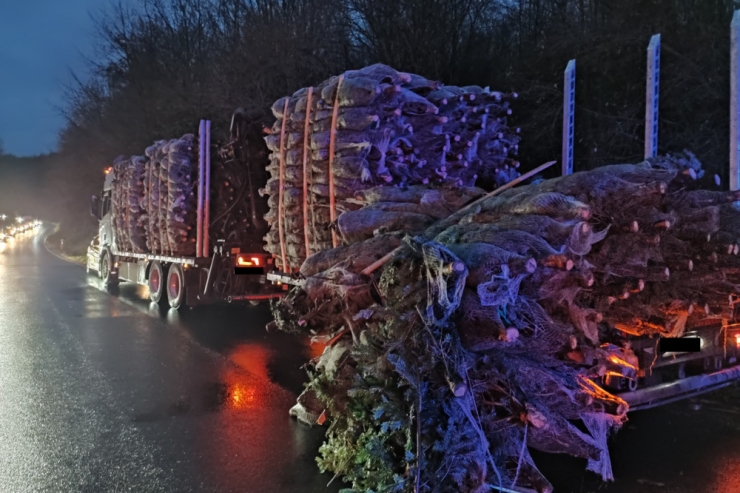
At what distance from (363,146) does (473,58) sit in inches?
407

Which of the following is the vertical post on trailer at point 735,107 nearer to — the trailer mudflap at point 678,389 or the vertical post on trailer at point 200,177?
the trailer mudflap at point 678,389

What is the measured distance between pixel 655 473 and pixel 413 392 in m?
2.22

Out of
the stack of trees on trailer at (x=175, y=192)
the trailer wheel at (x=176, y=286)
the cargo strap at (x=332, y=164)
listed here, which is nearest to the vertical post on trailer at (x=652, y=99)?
the cargo strap at (x=332, y=164)

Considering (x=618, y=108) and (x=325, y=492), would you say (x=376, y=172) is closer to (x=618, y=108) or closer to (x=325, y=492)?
(x=325, y=492)

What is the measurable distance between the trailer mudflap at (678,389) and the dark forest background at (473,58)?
3975 millimetres

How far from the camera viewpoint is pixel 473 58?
15664 millimetres

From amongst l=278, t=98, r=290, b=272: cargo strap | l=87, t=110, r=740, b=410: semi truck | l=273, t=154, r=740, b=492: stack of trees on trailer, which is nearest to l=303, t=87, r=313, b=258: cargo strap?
l=278, t=98, r=290, b=272: cargo strap

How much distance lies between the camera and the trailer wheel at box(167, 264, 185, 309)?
12219 mm

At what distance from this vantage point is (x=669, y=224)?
14.5 ft

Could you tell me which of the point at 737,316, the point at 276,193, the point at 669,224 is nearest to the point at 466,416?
the point at 669,224

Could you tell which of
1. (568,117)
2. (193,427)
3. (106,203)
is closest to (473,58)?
(568,117)

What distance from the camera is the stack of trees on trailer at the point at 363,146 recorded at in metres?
6.61

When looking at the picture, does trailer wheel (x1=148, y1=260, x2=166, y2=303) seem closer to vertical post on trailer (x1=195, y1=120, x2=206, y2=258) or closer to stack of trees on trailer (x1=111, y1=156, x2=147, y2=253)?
stack of trees on trailer (x1=111, y1=156, x2=147, y2=253)

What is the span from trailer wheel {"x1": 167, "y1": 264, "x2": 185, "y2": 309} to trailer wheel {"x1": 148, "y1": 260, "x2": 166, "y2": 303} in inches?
13.6
